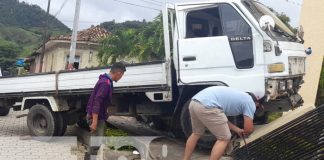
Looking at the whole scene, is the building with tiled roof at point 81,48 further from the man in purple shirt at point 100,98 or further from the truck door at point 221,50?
the man in purple shirt at point 100,98

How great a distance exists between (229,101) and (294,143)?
0.94 metres

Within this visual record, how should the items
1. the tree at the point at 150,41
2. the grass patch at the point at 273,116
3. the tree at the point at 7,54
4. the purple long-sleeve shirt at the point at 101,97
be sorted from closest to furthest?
the purple long-sleeve shirt at the point at 101,97 < the grass patch at the point at 273,116 < the tree at the point at 150,41 < the tree at the point at 7,54

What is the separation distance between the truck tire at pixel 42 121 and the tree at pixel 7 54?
1447 inches

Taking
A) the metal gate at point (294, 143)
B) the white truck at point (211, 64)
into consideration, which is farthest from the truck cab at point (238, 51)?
the metal gate at point (294, 143)

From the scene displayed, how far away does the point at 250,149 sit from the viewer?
193 inches

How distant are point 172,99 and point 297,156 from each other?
2417mm

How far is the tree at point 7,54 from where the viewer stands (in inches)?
1666

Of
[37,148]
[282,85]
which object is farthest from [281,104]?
[37,148]

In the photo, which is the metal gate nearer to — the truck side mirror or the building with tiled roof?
the truck side mirror

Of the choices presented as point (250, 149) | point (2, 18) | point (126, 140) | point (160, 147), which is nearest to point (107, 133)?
point (126, 140)

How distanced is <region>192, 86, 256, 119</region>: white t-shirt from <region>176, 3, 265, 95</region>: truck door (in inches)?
51.5

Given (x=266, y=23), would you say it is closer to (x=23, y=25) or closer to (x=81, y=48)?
(x=81, y=48)

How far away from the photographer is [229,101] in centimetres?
422

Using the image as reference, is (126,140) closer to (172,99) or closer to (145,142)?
(145,142)
